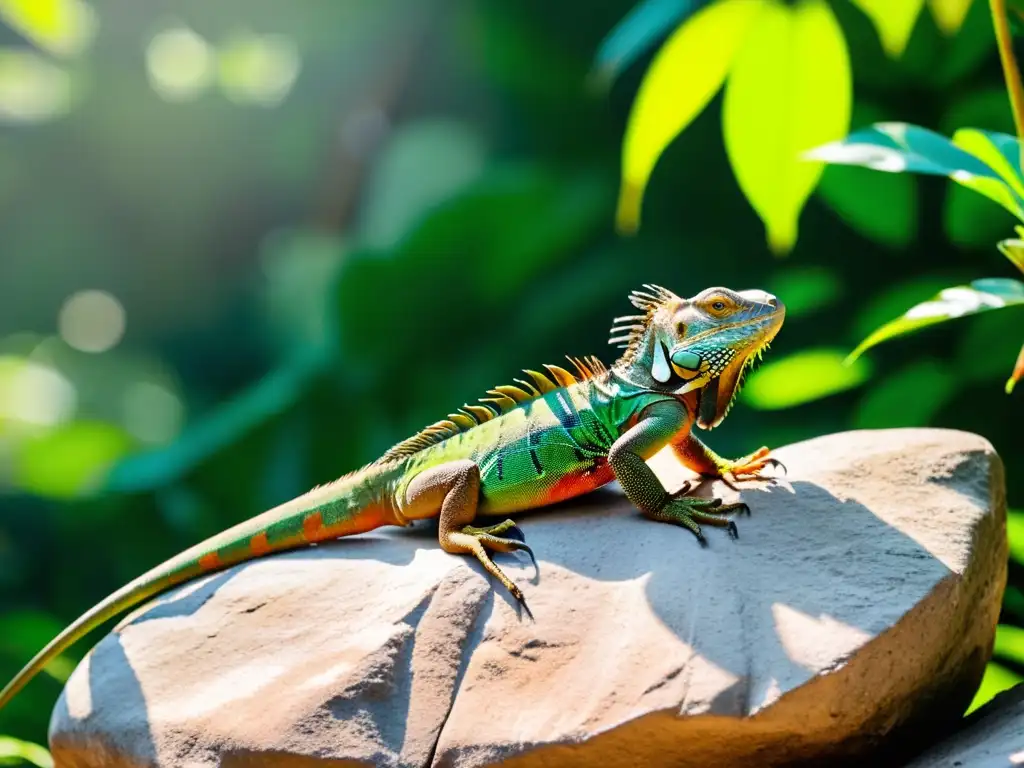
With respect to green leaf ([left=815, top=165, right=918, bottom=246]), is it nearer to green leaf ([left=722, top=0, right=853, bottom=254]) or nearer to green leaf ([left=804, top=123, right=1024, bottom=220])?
green leaf ([left=722, top=0, right=853, bottom=254])

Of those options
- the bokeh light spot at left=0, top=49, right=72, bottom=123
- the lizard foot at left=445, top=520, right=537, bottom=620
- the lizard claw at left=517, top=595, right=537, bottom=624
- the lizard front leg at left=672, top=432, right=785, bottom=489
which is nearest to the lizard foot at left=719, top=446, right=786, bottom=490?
the lizard front leg at left=672, top=432, right=785, bottom=489

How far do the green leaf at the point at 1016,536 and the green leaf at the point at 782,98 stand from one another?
1.77 metres

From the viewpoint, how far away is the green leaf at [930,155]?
2.87m

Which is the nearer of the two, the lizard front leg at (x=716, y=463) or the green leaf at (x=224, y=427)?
the lizard front leg at (x=716, y=463)

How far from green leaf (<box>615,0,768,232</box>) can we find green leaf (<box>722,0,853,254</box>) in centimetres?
7

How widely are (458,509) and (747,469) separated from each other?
97 centimetres

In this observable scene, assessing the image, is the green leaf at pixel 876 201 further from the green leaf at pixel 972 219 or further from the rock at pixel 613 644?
the rock at pixel 613 644

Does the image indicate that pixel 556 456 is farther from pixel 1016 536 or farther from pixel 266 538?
pixel 1016 536

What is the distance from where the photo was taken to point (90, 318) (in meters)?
6.48

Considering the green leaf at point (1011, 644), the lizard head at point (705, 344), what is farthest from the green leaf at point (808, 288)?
the lizard head at point (705, 344)

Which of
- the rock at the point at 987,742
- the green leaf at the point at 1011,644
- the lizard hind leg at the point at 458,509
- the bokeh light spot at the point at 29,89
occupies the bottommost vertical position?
the green leaf at the point at 1011,644

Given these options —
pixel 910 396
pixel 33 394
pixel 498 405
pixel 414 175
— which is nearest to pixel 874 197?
pixel 910 396

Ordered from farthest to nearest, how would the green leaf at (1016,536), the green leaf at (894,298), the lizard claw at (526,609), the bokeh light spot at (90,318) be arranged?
the bokeh light spot at (90,318) → the green leaf at (894,298) → the green leaf at (1016,536) → the lizard claw at (526,609)

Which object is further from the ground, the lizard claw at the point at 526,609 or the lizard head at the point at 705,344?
the lizard head at the point at 705,344
